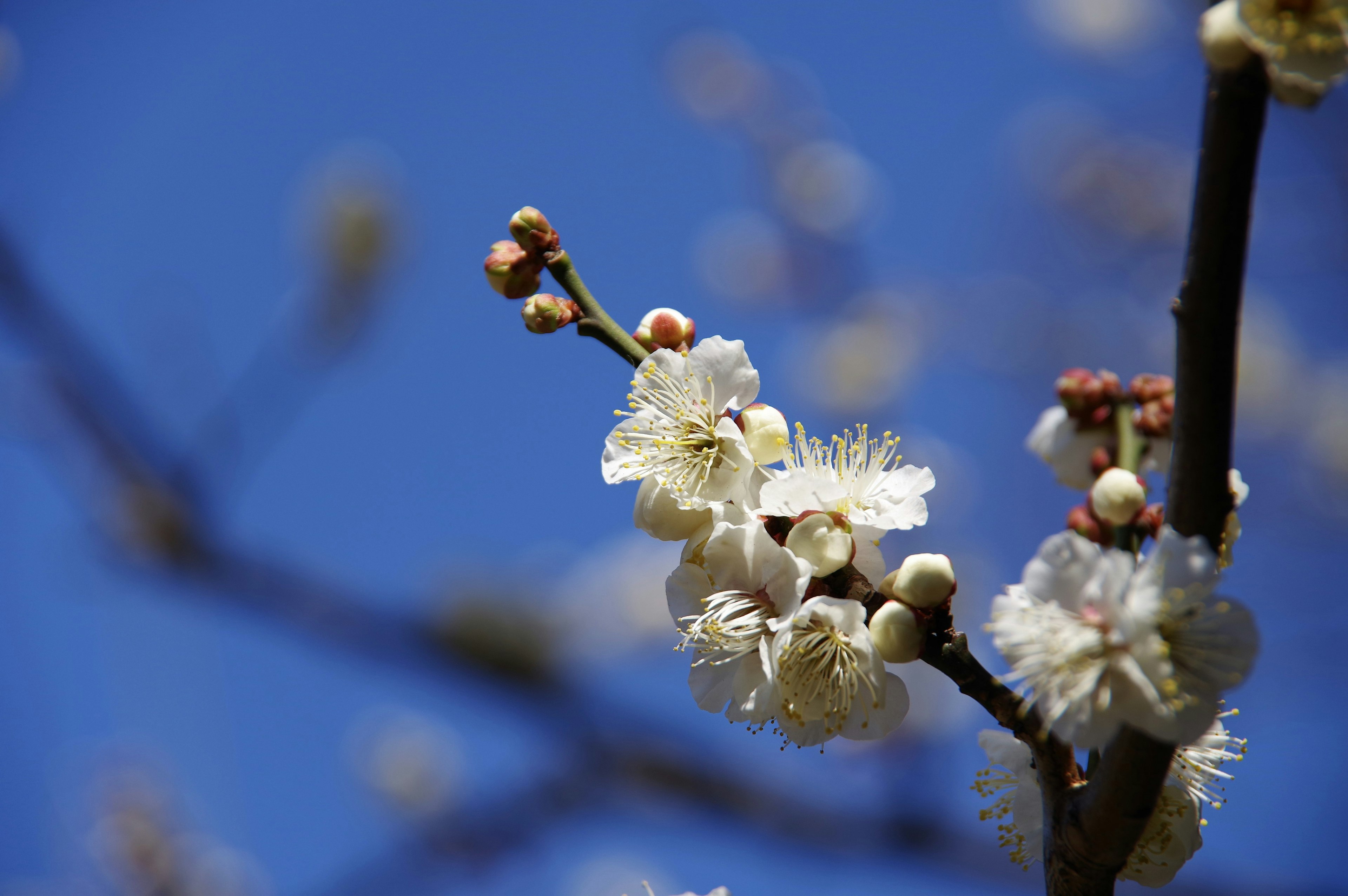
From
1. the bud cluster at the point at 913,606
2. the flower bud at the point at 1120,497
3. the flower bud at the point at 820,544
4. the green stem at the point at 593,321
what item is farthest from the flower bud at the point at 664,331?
the flower bud at the point at 1120,497

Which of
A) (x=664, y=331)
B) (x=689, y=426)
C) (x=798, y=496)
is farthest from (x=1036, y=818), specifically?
(x=664, y=331)

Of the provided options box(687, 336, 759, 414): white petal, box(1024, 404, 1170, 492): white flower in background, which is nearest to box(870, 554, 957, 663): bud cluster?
box(687, 336, 759, 414): white petal

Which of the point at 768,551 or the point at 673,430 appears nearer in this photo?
the point at 768,551

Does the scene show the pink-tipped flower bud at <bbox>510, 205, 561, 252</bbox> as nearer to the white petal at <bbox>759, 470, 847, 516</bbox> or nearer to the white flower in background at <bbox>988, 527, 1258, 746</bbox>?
the white petal at <bbox>759, 470, 847, 516</bbox>

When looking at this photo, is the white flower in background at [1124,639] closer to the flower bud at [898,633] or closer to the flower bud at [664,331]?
the flower bud at [898,633]

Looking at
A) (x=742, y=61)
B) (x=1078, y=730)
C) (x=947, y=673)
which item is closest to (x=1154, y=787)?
(x=1078, y=730)

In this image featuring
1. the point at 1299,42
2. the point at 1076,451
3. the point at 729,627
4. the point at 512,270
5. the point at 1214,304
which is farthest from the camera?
the point at 1076,451

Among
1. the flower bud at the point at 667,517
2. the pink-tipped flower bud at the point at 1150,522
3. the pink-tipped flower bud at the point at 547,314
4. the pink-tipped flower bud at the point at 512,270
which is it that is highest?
the pink-tipped flower bud at the point at 512,270

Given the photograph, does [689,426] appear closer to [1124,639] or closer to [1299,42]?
[1124,639]
